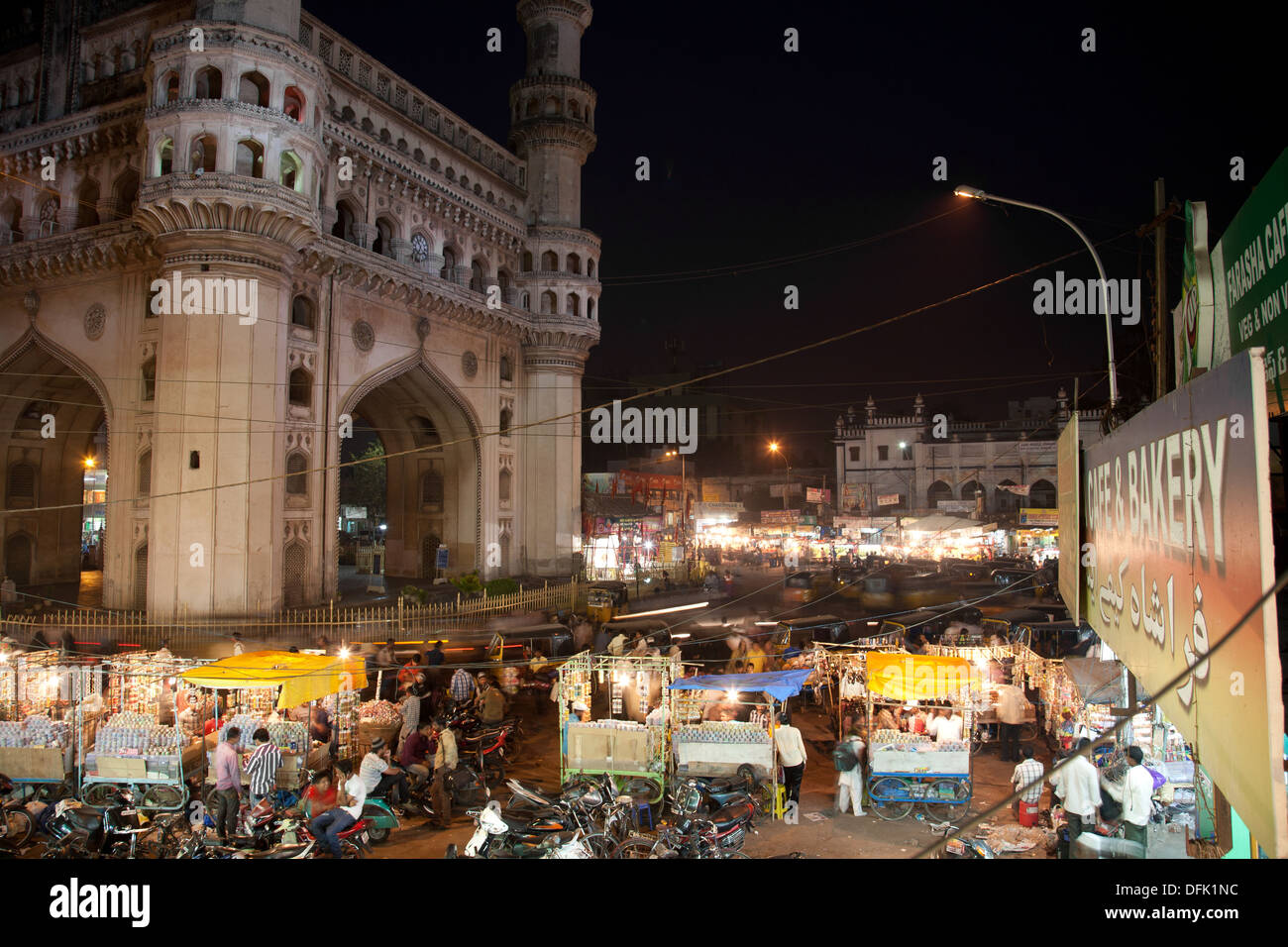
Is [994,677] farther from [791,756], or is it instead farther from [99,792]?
[99,792]

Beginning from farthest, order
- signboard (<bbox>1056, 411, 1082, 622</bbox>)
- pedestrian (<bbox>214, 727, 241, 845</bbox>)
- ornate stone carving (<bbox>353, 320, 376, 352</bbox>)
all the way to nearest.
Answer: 1. ornate stone carving (<bbox>353, 320, 376, 352</bbox>)
2. pedestrian (<bbox>214, 727, 241, 845</bbox>)
3. signboard (<bbox>1056, 411, 1082, 622</bbox>)

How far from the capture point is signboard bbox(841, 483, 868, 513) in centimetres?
5059

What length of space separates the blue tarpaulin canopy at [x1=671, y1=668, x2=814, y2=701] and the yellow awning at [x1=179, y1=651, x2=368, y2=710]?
4.93 m

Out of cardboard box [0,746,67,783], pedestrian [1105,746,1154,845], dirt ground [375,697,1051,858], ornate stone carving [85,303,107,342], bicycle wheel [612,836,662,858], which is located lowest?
dirt ground [375,697,1051,858]

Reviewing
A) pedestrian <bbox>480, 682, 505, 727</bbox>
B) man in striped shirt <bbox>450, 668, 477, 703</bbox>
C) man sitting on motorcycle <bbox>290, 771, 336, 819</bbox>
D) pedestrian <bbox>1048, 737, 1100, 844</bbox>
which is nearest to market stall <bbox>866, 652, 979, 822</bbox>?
pedestrian <bbox>1048, 737, 1100, 844</bbox>

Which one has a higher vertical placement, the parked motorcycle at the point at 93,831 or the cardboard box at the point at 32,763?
the cardboard box at the point at 32,763

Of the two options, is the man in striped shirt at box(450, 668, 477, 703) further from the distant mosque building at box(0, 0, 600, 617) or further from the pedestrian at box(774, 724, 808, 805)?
the distant mosque building at box(0, 0, 600, 617)

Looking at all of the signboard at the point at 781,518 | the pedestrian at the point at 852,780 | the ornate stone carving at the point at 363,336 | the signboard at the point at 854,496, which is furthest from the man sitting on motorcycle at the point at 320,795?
the signboard at the point at 854,496

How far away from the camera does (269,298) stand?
20.1m

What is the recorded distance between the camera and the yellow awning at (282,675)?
380 inches

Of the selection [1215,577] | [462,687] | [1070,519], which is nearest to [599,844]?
[1070,519]

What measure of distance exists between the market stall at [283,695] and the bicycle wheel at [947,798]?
8.11 meters

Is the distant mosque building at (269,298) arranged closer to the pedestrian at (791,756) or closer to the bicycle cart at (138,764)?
the bicycle cart at (138,764)

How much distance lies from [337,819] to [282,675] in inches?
107
